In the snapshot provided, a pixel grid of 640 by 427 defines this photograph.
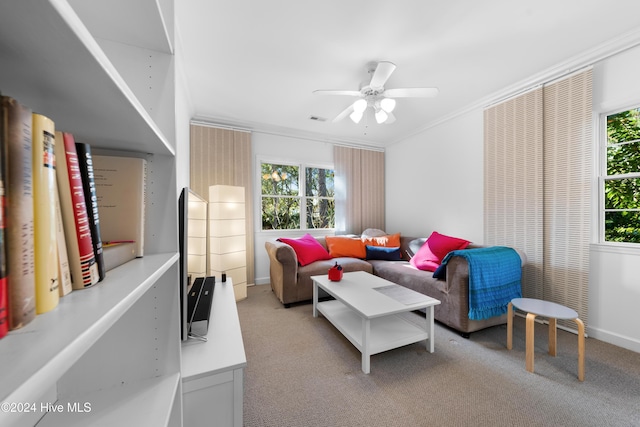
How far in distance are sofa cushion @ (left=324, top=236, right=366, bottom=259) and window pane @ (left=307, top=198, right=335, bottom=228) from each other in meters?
0.58

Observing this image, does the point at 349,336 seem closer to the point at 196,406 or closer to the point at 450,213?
the point at 196,406

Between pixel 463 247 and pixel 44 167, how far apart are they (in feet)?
10.7

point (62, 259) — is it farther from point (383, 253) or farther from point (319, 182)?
point (319, 182)

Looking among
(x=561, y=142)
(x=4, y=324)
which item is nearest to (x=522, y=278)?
(x=561, y=142)

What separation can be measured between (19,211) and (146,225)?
1.70ft

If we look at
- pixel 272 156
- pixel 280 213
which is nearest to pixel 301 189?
pixel 280 213

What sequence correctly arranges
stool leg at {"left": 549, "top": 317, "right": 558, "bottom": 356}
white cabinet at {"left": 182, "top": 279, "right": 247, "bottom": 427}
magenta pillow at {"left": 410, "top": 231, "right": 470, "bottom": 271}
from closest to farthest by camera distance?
1. white cabinet at {"left": 182, "top": 279, "right": 247, "bottom": 427}
2. stool leg at {"left": 549, "top": 317, "right": 558, "bottom": 356}
3. magenta pillow at {"left": 410, "top": 231, "right": 470, "bottom": 271}

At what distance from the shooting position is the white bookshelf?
0.27m

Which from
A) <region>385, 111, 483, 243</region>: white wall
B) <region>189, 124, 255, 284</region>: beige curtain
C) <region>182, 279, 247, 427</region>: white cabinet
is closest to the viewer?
<region>182, 279, 247, 427</region>: white cabinet

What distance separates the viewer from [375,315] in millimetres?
1681

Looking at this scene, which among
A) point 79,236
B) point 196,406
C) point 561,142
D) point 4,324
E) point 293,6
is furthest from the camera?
point 561,142

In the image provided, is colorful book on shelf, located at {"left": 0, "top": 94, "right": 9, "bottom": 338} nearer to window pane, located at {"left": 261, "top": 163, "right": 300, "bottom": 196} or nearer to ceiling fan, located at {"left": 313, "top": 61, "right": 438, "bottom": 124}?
ceiling fan, located at {"left": 313, "top": 61, "right": 438, "bottom": 124}

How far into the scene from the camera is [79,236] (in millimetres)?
447

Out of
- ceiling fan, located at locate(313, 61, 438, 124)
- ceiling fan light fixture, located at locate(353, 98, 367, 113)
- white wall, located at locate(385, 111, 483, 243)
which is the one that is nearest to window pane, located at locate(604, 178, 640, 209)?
white wall, located at locate(385, 111, 483, 243)
